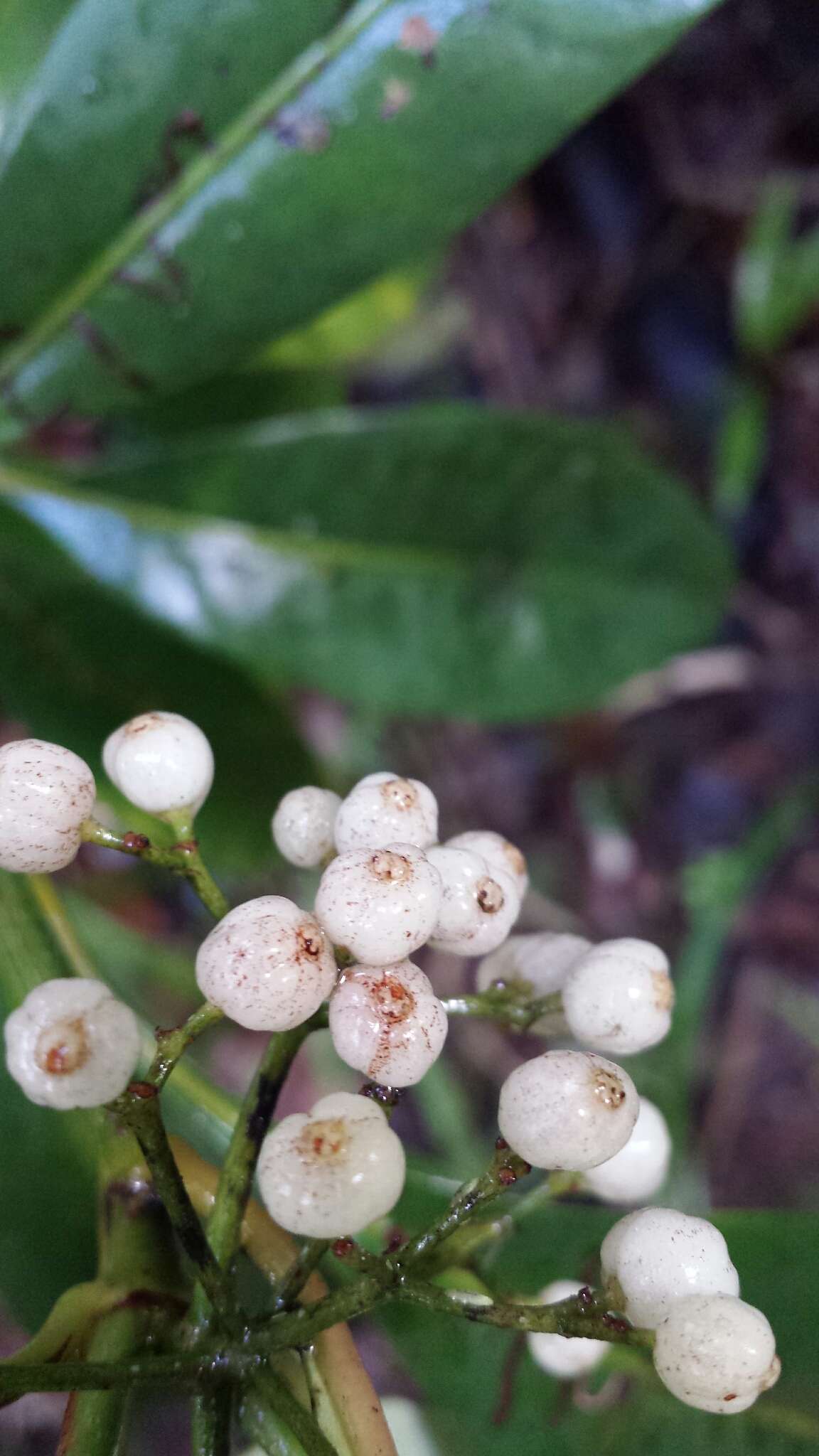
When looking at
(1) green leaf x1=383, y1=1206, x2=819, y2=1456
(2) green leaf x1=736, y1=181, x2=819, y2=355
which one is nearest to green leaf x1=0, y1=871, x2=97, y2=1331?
(1) green leaf x1=383, y1=1206, x2=819, y2=1456

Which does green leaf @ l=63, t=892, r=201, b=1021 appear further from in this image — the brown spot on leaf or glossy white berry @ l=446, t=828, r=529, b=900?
the brown spot on leaf

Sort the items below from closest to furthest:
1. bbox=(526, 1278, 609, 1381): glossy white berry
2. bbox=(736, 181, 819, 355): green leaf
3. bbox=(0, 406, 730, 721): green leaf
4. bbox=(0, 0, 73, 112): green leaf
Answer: bbox=(526, 1278, 609, 1381): glossy white berry, bbox=(0, 0, 73, 112): green leaf, bbox=(0, 406, 730, 721): green leaf, bbox=(736, 181, 819, 355): green leaf

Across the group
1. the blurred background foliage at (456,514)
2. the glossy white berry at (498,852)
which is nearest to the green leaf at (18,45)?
the blurred background foliage at (456,514)

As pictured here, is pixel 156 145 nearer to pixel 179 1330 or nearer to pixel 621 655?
pixel 621 655

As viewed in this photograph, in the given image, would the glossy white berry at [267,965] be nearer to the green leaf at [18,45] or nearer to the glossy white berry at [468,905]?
the glossy white berry at [468,905]

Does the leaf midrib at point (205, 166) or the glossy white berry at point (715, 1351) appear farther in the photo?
the leaf midrib at point (205, 166)

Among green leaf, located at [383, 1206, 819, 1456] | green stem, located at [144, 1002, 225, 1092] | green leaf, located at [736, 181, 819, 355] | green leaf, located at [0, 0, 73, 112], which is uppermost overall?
green leaf, located at [0, 0, 73, 112]

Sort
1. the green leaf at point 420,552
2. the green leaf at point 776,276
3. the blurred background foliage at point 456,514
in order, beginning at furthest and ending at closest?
the green leaf at point 776,276 < the green leaf at point 420,552 < the blurred background foliage at point 456,514
